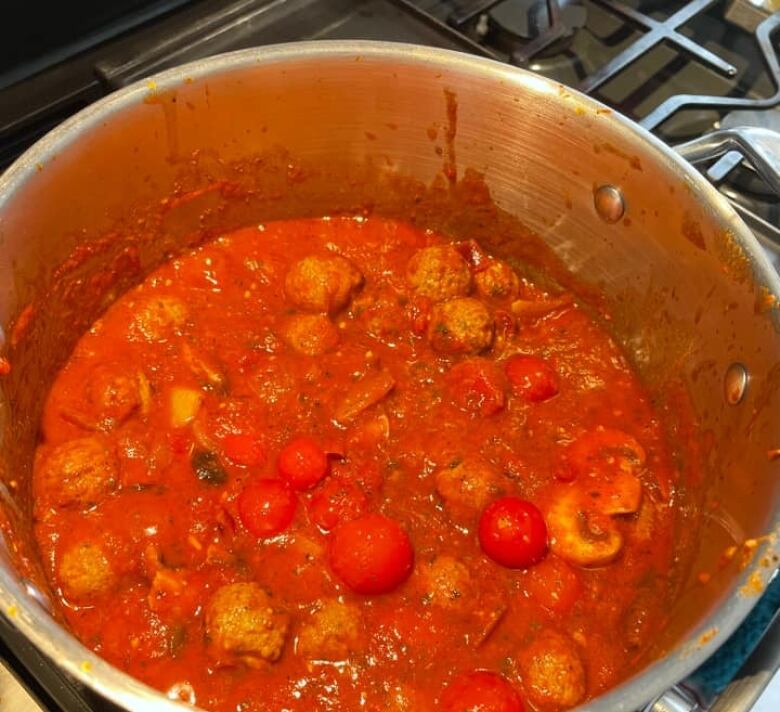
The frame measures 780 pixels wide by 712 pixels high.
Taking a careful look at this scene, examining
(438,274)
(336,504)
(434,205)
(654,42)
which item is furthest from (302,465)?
(654,42)

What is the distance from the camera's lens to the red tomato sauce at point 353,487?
2.24 metres

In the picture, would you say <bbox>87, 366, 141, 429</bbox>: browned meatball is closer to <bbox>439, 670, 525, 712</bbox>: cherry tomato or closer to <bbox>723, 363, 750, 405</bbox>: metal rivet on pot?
<bbox>439, 670, 525, 712</bbox>: cherry tomato

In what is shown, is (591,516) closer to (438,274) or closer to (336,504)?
(336,504)

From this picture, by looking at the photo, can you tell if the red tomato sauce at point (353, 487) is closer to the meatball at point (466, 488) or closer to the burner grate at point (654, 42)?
the meatball at point (466, 488)

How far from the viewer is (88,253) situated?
2.81 m

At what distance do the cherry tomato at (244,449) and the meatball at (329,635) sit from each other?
1.87 feet

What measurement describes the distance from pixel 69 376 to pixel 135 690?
4.96ft

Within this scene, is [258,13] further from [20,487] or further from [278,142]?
[20,487]

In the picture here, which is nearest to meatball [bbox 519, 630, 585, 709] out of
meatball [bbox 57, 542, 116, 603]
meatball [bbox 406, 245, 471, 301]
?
meatball [bbox 57, 542, 116, 603]

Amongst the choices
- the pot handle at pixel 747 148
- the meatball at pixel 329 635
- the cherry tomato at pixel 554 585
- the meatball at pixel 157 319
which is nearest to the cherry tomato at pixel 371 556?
the meatball at pixel 329 635

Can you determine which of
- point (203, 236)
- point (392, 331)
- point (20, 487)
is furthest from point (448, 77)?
point (20, 487)

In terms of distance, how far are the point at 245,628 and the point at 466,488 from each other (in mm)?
786

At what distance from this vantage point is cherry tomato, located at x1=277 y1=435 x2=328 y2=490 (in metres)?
2.55

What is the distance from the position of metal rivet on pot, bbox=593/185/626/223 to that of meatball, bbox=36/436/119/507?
187 centimetres
